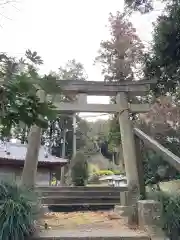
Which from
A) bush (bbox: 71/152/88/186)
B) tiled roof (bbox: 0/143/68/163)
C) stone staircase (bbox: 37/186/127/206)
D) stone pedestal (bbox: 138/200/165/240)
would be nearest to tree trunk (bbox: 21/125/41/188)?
stone staircase (bbox: 37/186/127/206)

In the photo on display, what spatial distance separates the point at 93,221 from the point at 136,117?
1106 centimetres

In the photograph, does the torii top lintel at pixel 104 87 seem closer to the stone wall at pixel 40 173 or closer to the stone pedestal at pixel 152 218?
the stone pedestal at pixel 152 218

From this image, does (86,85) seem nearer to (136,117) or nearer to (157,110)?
(157,110)

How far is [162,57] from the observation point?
7.18m

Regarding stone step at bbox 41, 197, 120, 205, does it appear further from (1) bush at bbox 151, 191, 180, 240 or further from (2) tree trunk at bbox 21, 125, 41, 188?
(1) bush at bbox 151, 191, 180, 240

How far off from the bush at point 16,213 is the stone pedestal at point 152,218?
181 cm

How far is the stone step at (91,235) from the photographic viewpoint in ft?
15.8

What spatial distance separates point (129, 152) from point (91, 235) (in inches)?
121

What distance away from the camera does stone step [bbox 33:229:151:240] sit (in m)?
4.82

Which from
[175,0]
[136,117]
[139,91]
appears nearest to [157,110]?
[136,117]

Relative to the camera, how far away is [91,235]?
493 centimetres

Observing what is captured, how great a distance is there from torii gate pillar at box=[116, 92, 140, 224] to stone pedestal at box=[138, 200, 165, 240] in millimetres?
1200

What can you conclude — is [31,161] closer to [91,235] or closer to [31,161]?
[31,161]

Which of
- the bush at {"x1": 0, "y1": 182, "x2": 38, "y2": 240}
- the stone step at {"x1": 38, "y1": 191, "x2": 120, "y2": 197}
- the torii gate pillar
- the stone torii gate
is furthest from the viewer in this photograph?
the stone step at {"x1": 38, "y1": 191, "x2": 120, "y2": 197}
